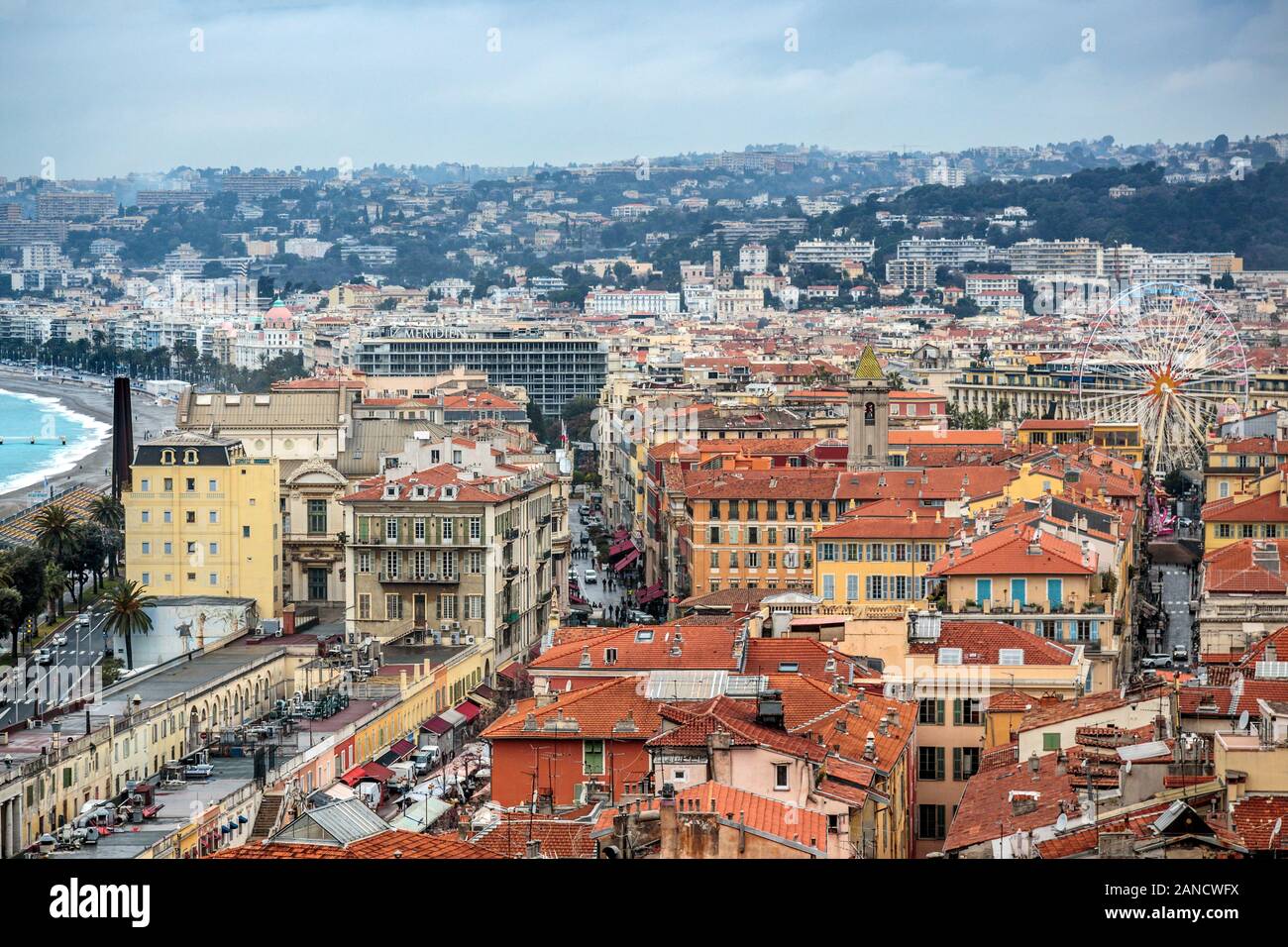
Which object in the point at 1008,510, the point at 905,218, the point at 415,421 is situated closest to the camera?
the point at 1008,510

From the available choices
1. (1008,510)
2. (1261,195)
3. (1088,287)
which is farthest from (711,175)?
(1008,510)

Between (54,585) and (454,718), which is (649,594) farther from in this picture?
(454,718)

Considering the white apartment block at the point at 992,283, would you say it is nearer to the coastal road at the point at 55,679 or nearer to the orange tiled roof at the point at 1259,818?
the coastal road at the point at 55,679

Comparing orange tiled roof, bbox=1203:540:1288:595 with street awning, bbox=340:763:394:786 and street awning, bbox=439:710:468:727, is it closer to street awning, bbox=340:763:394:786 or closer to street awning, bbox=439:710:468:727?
street awning, bbox=340:763:394:786
